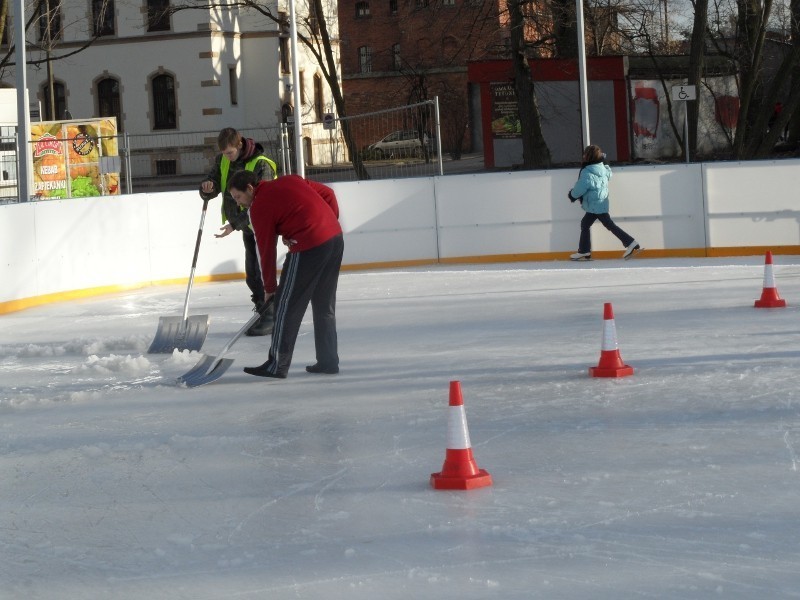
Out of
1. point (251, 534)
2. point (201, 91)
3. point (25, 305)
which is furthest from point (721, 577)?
point (201, 91)

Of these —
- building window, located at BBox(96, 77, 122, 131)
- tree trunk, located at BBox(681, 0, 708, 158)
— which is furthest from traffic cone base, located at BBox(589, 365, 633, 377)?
building window, located at BBox(96, 77, 122, 131)

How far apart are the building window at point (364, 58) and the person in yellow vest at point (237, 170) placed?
179 ft

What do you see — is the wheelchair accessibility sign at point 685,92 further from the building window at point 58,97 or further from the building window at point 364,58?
the building window at point 364,58

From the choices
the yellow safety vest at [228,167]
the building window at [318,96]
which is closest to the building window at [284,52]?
the building window at [318,96]

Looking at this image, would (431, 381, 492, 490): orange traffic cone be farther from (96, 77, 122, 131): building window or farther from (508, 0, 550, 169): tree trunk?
(96, 77, 122, 131): building window

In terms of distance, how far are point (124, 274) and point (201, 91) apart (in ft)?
112

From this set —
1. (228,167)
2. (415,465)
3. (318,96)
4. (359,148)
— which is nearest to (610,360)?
(415,465)

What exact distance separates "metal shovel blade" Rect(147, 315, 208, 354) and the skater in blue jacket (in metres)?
7.64

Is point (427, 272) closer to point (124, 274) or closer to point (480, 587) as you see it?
point (124, 274)

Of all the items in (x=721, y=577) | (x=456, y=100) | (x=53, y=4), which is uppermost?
(x=53, y=4)

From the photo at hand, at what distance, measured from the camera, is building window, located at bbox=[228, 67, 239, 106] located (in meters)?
51.2

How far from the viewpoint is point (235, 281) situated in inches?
693

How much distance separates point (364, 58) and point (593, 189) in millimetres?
49895

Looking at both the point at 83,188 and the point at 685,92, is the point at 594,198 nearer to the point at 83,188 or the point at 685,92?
the point at 685,92
